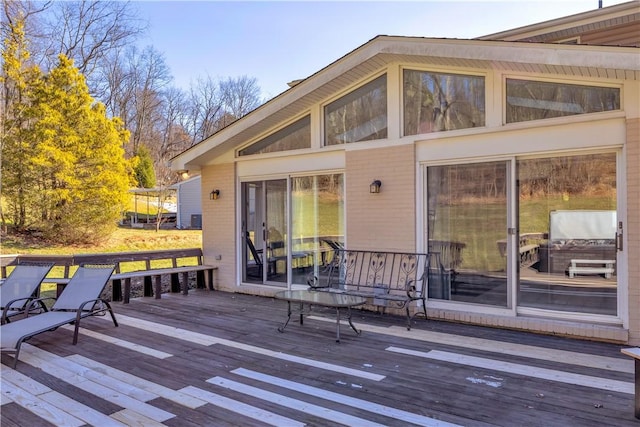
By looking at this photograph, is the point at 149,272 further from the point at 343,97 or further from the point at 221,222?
the point at 343,97

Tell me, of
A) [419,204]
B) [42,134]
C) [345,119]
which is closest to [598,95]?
[419,204]

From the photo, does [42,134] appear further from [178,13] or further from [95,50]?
[95,50]

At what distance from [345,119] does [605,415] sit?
517cm

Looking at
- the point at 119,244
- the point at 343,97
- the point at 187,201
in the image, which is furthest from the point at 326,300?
the point at 187,201

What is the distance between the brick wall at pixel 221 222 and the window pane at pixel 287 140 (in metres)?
0.75

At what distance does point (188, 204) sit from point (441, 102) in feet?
71.1

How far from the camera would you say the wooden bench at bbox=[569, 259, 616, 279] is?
5.06 m

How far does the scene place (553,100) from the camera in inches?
206

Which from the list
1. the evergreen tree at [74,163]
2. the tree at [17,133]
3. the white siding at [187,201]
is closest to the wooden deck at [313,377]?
the evergreen tree at [74,163]

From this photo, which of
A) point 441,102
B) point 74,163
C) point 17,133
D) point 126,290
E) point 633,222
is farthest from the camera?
point 74,163

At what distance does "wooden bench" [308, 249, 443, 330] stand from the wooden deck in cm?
51

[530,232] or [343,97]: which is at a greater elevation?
[343,97]

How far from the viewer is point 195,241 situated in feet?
60.5

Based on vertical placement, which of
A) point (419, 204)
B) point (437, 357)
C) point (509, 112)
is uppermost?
point (509, 112)
